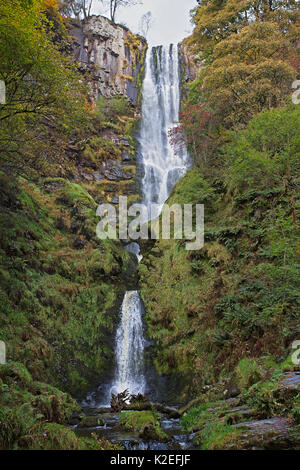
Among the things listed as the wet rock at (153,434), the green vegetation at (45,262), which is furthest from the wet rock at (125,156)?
the wet rock at (153,434)

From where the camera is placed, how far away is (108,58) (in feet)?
105

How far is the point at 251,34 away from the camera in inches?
551

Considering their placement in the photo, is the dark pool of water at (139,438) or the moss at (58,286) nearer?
the dark pool of water at (139,438)

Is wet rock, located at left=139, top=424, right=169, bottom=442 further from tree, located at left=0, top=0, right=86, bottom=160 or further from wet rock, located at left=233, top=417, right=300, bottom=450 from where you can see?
tree, located at left=0, top=0, right=86, bottom=160

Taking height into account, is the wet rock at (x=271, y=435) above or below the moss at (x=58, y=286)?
below

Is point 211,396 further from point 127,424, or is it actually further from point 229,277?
point 229,277

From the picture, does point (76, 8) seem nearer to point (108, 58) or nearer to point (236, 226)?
point (108, 58)

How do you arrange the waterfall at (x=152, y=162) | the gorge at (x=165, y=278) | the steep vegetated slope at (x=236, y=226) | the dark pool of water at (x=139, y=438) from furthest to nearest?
the waterfall at (x=152, y=162)
the steep vegetated slope at (x=236, y=226)
the gorge at (x=165, y=278)
the dark pool of water at (x=139, y=438)

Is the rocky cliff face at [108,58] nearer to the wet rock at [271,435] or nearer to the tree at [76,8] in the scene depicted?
the tree at [76,8]

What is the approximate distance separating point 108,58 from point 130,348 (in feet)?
98.4

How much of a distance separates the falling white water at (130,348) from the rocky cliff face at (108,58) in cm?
2314

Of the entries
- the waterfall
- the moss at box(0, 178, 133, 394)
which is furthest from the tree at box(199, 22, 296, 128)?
the moss at box(0, 178, 133, 394)

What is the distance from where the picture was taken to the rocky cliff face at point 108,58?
31.0 m

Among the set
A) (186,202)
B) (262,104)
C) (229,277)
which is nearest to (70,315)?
(229,277)
